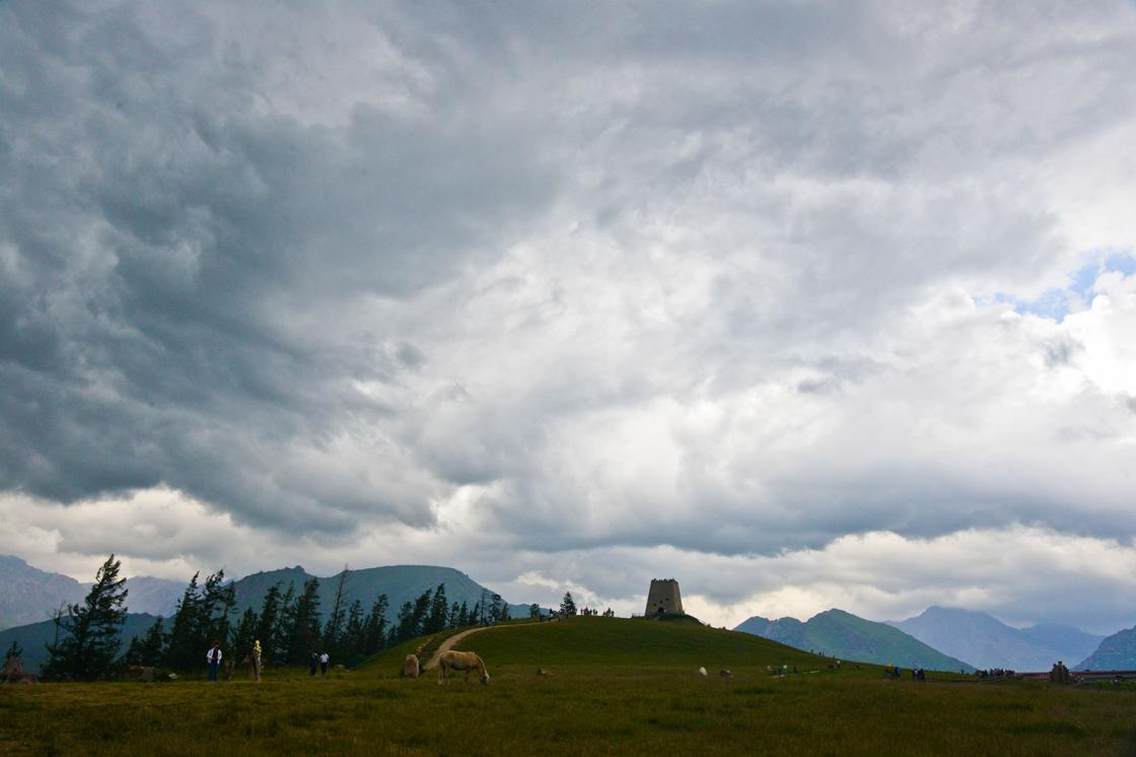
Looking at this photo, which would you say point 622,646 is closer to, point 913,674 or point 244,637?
point 913,674

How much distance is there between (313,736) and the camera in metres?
22.0

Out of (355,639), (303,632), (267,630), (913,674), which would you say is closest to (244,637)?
(267,630)

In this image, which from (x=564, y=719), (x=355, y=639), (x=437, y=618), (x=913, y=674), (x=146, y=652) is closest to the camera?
(x=564, y=719)

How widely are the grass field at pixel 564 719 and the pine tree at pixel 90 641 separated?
213 ft

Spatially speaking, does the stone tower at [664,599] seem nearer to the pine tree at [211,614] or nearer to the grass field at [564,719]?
the pine tree at [211,614]

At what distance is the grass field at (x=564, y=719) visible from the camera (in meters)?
20.6

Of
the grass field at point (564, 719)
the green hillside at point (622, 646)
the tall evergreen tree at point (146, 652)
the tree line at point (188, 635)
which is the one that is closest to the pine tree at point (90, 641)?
the tree line at point (188, 635)

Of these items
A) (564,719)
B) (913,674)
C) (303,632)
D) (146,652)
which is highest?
(303,632)

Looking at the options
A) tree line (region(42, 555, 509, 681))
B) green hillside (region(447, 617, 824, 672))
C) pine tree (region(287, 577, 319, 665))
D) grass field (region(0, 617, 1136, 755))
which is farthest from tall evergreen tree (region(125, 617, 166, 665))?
grass field (region(0, 617, 1136, 755))

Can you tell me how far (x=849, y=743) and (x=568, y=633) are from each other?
99796 mm

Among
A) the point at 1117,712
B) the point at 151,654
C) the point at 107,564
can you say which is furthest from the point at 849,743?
the point at 151,654

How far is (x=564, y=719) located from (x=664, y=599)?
551 ft

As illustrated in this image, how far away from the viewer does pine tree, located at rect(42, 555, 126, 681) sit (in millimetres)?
93000

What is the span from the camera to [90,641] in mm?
96188
